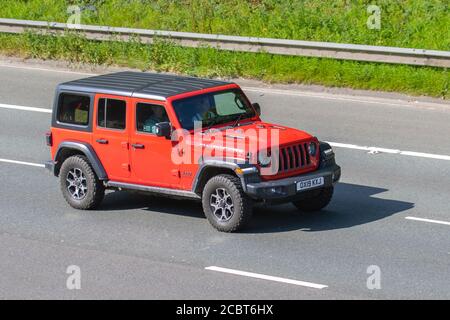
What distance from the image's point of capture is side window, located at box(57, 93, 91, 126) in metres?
15.5

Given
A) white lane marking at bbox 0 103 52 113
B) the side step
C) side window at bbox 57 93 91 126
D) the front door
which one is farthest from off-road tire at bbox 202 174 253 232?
white lane marking at bbox 0 103 52 113

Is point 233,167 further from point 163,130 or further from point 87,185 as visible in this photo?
point 87,185

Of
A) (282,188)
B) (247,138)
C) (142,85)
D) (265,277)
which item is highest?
(142,85)

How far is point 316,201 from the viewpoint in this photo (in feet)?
49.1

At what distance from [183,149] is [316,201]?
1.94m

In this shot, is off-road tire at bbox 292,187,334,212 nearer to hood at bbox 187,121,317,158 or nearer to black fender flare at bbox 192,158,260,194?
hood at bbox 187,121,317,158

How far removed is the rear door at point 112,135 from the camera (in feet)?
49.6

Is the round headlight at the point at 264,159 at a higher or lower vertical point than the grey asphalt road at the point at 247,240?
higher

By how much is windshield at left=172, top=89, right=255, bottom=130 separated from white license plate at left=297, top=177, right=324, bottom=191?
1538mm

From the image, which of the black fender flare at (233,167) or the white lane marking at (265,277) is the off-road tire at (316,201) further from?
the white lane marking at (265,277)

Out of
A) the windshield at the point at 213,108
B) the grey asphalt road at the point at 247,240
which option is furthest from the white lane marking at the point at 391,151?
the windshield at the point at 213,108

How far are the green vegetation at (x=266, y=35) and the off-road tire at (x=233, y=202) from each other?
8478 millimetres

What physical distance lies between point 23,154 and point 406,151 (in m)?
6.36

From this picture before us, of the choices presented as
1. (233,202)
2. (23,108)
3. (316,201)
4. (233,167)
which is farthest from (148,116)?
(23,108)
